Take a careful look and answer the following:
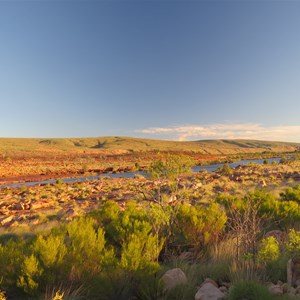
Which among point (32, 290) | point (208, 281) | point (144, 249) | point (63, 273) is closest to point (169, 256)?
point (144, 249)

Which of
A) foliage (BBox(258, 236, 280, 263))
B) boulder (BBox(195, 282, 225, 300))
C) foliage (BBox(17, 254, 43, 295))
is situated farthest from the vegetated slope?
boulder (BBox(195, 282, 225, 300))

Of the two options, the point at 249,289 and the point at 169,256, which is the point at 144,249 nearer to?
the point at 169,256

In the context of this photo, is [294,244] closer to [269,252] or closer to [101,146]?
[269,252]

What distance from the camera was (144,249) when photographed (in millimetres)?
6363

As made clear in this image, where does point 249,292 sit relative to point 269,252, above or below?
below

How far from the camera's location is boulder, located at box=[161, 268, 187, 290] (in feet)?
17.0

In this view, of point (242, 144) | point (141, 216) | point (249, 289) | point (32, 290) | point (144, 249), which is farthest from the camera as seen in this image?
point (242, 144)

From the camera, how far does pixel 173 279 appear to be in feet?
17.4

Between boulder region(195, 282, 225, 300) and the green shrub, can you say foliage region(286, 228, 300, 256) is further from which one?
boulder region(195, 282, 225, 300)

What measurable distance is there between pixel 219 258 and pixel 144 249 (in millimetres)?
1796

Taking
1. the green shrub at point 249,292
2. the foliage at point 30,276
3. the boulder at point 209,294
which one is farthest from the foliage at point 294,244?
the foliage at point 30,276

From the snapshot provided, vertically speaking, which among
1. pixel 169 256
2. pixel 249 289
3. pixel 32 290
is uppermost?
pixel 249 289

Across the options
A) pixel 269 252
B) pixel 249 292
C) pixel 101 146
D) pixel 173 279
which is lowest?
pixel 101 146

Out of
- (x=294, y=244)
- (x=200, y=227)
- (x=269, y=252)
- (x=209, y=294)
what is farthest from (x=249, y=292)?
(x=200, y=227)
